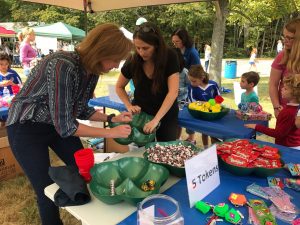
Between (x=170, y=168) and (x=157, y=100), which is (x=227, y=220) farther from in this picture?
(x=157, y=100)

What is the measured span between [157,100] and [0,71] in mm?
2367

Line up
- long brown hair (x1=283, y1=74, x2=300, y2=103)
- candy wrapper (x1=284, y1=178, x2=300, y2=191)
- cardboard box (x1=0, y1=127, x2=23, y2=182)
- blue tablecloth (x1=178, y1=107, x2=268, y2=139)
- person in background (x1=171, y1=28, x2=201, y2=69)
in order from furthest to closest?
1. person in background (x1=171, y1=28, x2=201, y2=69)
2. cardboard box (x1=0, y1=127, x2=23, y2=182)
3. blue tablecloth (x1=178, y1=107, x2=268, y2=139)
4. long brown hair (x1=283, y1=74, x2=300, y2=103)
5. candy wrapper (x1=284, y1=178, x2=300, y2=191)

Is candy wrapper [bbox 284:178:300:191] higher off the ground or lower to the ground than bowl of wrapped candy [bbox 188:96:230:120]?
lower

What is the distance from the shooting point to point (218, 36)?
6.65 meters

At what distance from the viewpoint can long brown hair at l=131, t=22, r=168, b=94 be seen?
66.3 inches

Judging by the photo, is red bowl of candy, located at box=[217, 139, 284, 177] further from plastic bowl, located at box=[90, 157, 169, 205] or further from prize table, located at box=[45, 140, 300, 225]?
plastic bowl, located at box=[90, 157, 169, 205]

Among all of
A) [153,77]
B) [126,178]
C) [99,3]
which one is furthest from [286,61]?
[99,3]

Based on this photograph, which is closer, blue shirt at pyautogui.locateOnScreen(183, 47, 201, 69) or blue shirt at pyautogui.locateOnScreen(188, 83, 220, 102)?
blue shirt at pyautogui.locateOnScreen(188, 83, 220, 102)

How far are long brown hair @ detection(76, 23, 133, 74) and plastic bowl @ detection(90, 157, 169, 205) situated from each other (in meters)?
0.42

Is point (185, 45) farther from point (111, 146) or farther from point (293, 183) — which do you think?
point (293, 183)

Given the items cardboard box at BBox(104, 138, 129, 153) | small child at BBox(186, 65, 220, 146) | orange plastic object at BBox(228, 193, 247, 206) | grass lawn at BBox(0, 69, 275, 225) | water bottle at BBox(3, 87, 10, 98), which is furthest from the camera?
water bottle at BBox(3, 87, 10, 98)

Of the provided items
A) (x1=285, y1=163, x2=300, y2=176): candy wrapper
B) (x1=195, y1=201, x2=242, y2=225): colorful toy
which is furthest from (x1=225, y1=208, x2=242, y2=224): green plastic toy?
(x1=285, y1=163, x2=300, y2=176): candy wrapper

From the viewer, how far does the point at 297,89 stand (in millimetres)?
1658

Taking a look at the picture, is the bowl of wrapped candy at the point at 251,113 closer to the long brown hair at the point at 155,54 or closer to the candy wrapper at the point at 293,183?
the long brown hair at the point at 155,54
